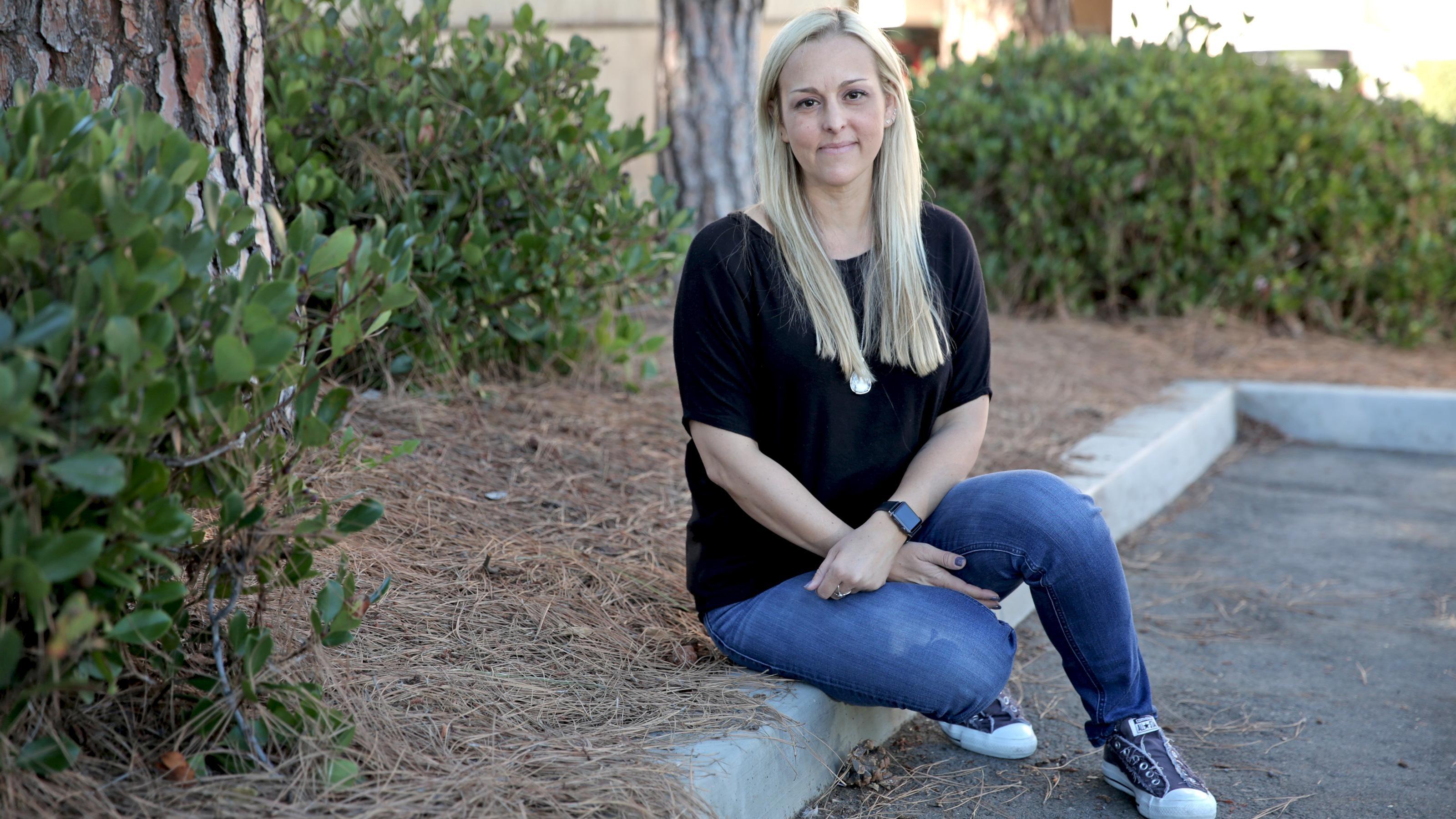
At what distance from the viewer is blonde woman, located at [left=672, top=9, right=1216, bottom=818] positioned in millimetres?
2504

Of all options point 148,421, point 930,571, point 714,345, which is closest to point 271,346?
point 148,421

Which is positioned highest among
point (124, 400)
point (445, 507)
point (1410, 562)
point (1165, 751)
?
point (124, 400)

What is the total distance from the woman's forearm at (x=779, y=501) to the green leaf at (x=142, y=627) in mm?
1141

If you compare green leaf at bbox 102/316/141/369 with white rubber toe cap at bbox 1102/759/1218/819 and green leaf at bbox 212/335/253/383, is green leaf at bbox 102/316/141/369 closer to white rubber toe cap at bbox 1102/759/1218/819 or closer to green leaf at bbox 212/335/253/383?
green leaf at bbox 212/335/253/383

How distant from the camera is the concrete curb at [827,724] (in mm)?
2203

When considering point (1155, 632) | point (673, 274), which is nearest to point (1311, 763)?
point (1155, 632)

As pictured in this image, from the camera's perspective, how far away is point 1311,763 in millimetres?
2789

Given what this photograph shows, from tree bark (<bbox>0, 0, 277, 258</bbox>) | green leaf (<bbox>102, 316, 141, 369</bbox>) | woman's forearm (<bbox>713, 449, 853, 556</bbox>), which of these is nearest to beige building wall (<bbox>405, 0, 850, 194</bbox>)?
tree bark (<bbox>0, 0, 277, 258</bbox>)

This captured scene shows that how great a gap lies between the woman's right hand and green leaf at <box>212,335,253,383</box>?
1463 mm

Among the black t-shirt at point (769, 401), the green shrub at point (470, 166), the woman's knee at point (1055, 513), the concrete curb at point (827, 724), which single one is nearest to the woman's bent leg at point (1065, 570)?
the woman's knee at point (1055, 513)

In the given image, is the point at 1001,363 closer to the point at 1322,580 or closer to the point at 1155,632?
the point at 1322,580

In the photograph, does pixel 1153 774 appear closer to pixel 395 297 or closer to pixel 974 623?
pixel 974 623

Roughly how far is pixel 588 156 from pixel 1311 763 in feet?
9.11

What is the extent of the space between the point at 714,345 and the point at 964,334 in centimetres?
64
